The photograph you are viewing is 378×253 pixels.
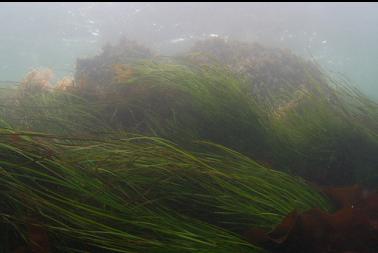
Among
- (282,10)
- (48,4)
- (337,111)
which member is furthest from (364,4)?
(337,111)

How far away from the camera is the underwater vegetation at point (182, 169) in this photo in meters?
1.37

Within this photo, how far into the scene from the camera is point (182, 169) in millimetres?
1652

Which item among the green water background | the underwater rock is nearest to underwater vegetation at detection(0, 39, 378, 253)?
the underwater rock

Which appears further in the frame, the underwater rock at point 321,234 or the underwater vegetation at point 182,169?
the underwater rock at point 321,234

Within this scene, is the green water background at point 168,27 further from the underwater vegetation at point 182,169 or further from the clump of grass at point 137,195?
the clump of grass at point 137,195

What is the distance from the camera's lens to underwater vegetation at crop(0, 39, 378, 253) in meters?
1.37

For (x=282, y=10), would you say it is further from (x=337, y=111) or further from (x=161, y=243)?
(x=161, y=243)

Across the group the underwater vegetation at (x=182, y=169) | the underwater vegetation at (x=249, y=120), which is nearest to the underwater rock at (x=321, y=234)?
the underwater vegetation at (x=182, y=169)

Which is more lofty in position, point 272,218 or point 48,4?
point 48,4

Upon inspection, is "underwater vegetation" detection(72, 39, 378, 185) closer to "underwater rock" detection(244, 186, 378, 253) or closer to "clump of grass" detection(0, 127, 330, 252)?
"clump of grass" detection(0, 127, 330, 252)

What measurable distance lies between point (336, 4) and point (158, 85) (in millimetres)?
19134

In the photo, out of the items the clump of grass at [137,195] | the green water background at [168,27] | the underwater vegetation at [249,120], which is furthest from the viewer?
the green water background at [168,27]

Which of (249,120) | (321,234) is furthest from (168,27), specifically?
(321,234)

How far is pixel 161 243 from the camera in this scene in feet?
4.41
